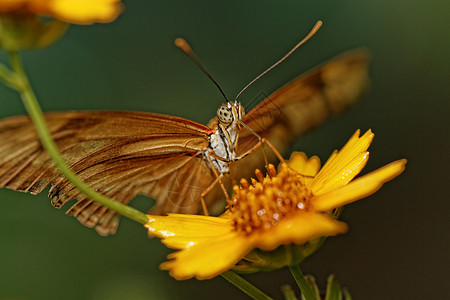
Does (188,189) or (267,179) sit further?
(188,189)

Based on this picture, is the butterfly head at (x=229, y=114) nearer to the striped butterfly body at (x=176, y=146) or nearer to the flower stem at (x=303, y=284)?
the striped butterfly body at (x=176, y=146)

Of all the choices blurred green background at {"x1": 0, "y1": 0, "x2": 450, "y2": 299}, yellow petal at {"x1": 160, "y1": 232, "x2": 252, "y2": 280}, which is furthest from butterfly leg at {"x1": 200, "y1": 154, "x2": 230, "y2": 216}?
blurred green background at {"x1": 0, "y1": 0, "x2": 450, "y2": 299}

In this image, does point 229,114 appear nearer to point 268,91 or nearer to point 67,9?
point 67,9

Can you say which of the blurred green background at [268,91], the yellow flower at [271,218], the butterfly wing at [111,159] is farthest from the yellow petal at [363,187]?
the blurred green background at [268,91]

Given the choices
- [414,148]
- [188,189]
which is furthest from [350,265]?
[188,189]

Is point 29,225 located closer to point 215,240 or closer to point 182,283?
point 182,283

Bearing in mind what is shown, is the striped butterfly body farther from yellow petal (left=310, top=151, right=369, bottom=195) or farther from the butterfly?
yellow petal (left=310, top=151, right=369, bottom=195)

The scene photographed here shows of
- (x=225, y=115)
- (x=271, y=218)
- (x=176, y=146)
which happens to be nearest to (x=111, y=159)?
(x=176, y=146)
